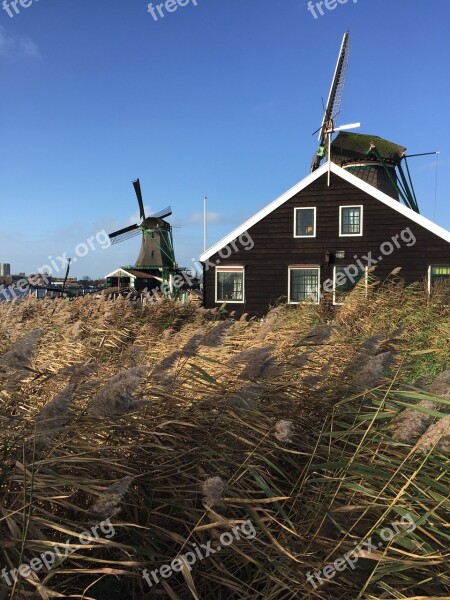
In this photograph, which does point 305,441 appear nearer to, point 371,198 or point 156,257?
point 371,198

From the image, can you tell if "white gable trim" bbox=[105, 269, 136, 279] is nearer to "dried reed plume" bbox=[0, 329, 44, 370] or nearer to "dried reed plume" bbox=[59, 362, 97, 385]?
"dried reed plume" bbox=[59, 362, 97, 385]

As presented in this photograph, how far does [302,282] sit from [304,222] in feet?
7.91

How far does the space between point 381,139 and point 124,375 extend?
90.1 ft

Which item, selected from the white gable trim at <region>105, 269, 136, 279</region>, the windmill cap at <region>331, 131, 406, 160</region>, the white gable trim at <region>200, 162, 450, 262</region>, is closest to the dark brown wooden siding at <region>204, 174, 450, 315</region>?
the white gable trim at <region>200, 162, 450, 262</region>

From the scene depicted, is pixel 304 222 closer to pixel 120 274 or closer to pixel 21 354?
pixel 21 354

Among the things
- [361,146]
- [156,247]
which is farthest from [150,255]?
[361,146]

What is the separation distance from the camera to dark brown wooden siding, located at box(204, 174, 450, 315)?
1623cm

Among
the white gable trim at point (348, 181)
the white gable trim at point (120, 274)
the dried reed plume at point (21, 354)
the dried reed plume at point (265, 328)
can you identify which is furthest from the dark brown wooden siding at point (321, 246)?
the white gable trim at point (120, 274)

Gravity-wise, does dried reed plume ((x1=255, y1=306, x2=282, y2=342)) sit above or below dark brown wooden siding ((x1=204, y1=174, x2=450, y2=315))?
below

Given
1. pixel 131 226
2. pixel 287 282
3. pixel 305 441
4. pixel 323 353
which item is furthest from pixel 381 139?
pixel 305 441

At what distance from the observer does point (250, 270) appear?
58.2ft

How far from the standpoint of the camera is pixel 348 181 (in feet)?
55.0

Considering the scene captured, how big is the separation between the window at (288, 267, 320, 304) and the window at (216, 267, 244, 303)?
6.64 ft

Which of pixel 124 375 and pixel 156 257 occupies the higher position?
pixel 156 257
